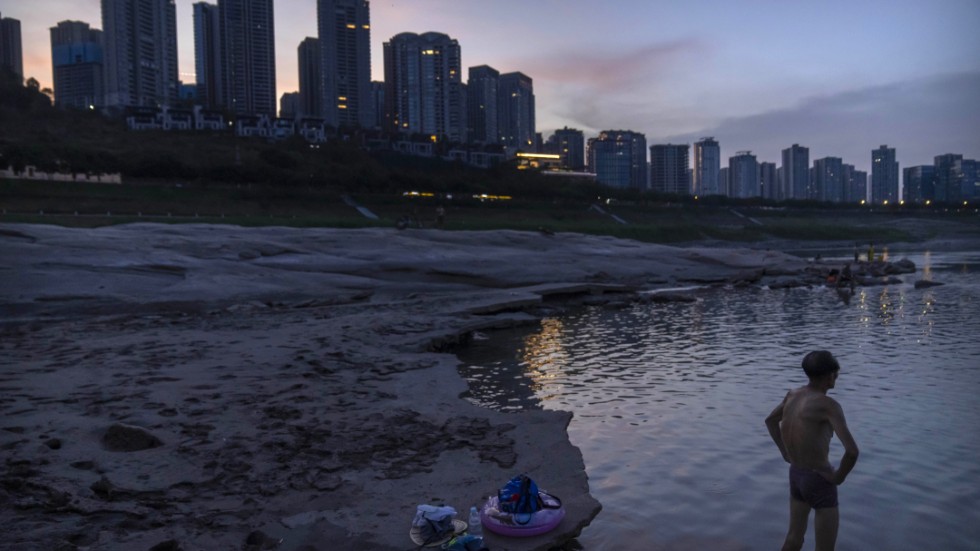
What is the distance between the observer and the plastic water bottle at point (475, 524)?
6605 mm

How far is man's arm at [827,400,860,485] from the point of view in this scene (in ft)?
17.0

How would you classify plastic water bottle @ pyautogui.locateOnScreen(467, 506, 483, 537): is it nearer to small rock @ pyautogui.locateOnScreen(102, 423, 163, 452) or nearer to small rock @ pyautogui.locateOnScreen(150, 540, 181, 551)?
small rock @ pyautogui.locateOnScreen(150, 540, 181, 551)

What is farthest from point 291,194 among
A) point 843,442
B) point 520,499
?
point 843,442

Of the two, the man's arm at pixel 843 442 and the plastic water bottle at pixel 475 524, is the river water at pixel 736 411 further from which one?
the man's arm at pixel 843 442

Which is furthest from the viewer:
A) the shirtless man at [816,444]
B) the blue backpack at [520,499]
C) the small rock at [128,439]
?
the small rock at [128,439]

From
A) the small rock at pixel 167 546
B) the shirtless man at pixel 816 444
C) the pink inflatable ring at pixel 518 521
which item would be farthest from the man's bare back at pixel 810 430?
the small rock at pixel 167 546

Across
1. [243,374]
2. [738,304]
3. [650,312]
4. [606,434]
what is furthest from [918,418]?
[738,304]

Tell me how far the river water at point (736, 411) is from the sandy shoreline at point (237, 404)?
81 cm

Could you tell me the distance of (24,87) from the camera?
119938 millimetres

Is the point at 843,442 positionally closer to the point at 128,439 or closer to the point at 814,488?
the point at 814,488

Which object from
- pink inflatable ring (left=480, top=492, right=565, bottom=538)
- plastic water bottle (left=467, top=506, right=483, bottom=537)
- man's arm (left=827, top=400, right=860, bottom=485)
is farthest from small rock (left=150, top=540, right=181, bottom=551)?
man's arm (left=827, top=400, right=860, bottom=485)

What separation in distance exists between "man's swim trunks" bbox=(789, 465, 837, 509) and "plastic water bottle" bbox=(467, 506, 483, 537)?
113 inches

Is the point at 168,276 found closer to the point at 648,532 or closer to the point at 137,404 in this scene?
the point at 137,404

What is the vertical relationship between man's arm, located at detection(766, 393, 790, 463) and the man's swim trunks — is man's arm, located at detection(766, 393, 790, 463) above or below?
above
